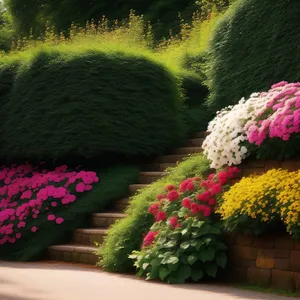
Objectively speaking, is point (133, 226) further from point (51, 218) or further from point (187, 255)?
point (51, 218)

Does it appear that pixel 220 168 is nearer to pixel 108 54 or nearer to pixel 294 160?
pixel 294 160

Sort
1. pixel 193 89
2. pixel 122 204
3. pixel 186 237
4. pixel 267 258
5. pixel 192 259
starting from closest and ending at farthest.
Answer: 1. pixel 267 258
2. pixel 192 259
3. pixel 186 237
4. pixel 122 204
5. pixel 193 89

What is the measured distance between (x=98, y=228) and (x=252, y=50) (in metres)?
3.47

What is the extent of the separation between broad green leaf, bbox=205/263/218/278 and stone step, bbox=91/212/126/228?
2.45 m

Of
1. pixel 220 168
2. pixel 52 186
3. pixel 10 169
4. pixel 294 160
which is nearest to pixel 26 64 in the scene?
pixel 10 169

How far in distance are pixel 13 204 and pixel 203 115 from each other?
3.77 metres

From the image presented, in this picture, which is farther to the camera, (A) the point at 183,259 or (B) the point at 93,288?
(A) the point at 183,259

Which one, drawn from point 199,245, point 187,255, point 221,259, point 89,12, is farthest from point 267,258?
point 89,12

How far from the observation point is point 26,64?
12.0 meters

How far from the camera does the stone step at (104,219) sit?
959 cm

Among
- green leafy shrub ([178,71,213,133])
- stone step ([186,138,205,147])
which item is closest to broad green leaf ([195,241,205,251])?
stone step ([186,138,205,147])

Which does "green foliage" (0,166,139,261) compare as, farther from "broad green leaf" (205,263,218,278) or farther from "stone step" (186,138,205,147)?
"broad green leaf" (205,263,218,278)

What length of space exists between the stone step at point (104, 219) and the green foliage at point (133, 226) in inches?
24.4

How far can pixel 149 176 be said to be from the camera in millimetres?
10617
